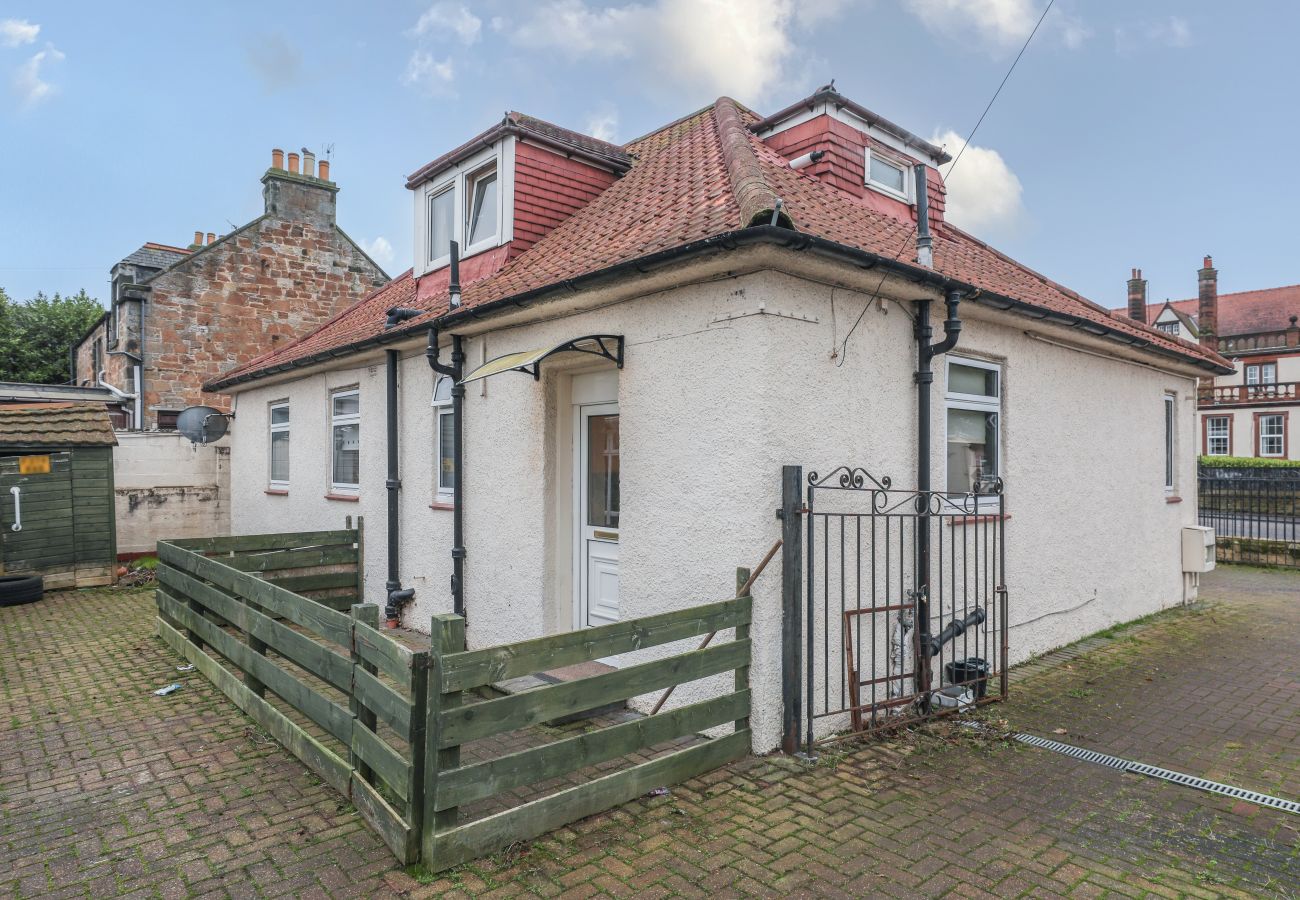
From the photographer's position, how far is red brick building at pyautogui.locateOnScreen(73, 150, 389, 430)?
53.7 feet

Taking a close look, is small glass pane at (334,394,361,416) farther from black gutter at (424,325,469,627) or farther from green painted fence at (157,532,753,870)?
green painted fence at (157,532,753,870)

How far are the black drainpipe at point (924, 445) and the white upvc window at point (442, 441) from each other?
16.0 feet

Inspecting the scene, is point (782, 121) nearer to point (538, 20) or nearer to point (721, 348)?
point (538, 20)

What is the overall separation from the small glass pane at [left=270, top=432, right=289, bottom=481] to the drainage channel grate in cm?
1112

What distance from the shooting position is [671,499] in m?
5.63

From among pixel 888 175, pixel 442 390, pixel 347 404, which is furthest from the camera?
pixel 347 404

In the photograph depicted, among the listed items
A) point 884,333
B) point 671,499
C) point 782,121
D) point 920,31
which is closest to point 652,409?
point 671,499

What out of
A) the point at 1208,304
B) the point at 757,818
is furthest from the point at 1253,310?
the point at 757,818

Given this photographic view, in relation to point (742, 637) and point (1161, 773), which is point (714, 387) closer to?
point (742, 637)

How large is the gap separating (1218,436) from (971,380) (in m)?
44.1

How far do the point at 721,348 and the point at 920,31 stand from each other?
131 inches

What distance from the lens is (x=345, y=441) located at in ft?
34.8

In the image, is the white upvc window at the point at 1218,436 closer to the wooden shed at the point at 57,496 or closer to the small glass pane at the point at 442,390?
the small glass pane at the point at 442,390

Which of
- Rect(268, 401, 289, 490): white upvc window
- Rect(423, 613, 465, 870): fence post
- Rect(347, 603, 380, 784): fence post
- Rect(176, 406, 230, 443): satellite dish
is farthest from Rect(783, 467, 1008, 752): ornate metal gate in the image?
Rect(176, 406, 230, 443): satellite dish
